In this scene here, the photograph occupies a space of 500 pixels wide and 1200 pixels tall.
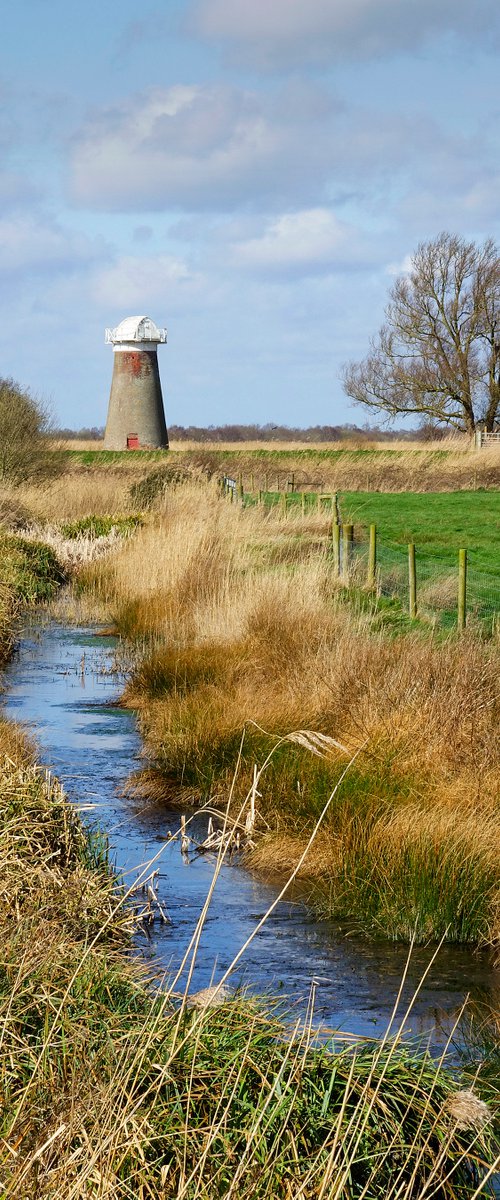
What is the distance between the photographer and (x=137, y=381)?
1976 inches

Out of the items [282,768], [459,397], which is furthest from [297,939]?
[459,397]

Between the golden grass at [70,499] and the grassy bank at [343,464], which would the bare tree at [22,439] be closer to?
the golden grass at [70,499]

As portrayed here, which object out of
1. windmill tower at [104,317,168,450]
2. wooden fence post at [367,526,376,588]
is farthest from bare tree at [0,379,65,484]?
windmill tower at [104,317,168,450]

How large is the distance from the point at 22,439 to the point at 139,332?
80.7 feet

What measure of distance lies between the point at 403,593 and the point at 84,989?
10.4 metres

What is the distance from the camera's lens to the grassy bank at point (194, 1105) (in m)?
2.75

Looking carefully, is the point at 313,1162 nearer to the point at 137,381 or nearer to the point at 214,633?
the point at 214,633

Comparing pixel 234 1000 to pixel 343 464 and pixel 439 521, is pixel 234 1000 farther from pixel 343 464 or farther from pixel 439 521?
pixel 343 464

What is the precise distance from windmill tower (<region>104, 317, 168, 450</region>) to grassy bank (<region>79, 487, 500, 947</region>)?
127ft

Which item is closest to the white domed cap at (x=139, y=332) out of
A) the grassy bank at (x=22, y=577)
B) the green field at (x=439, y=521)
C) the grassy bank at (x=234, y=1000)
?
the green field at (x=439, y=521)

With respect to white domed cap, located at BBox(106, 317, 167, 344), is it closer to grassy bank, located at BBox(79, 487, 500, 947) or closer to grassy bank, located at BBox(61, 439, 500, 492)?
grassy bank, located at BBox(61, 439, 500, 492)

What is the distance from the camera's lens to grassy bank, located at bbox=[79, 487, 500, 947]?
562 centimetres

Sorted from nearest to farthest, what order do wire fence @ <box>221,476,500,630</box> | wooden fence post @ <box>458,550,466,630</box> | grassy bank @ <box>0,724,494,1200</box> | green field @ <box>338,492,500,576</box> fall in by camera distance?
grassy bank @ <box>0,724,494,1200</box> → wooden fence post @ <box>458,550,466,630</box> → wire fence @ <box>221,476,500,630</box> → green field @ <box>338,492,500,576</box>

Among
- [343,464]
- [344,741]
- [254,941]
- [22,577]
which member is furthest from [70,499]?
[254,941]
